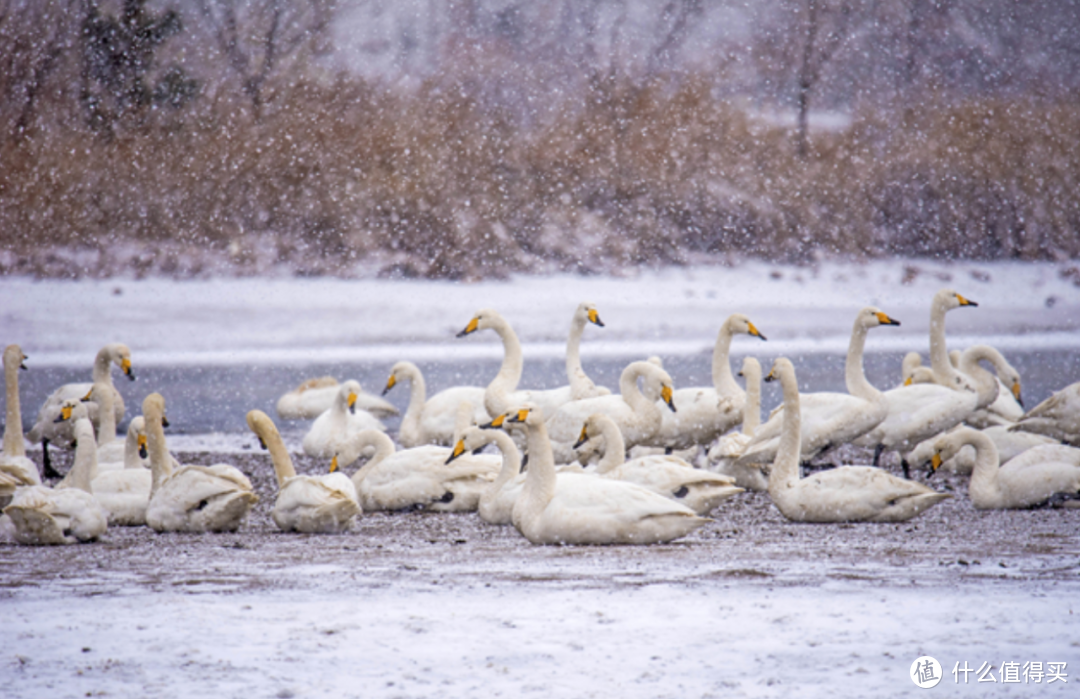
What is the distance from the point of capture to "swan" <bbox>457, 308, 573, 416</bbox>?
33.8ft

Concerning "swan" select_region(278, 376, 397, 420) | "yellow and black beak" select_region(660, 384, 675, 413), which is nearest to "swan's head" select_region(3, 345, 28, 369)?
"swan" select_region(278, 376, 397, 420)

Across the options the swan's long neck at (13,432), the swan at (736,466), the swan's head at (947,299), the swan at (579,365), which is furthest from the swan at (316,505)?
the swan's head at (947,299)

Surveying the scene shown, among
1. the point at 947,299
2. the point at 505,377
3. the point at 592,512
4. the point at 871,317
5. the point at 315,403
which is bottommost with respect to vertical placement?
the point at 315,403

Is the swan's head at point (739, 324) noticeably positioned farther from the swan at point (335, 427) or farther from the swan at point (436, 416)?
the swan at point (335, 427)

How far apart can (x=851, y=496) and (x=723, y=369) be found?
3.75 meters

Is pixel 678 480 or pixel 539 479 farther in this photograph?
pixel 678 480

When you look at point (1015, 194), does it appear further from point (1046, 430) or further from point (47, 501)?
point (47, 501)

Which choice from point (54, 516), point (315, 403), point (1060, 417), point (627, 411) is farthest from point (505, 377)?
point (54, 516)

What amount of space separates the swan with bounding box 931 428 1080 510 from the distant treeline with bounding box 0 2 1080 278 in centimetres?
3580

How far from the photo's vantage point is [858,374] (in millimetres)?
9625

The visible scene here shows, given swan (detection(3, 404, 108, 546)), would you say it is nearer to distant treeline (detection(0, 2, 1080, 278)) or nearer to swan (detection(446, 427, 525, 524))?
swan (detection(446, 427, 525, 524))

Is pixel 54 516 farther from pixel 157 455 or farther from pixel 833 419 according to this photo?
pixel 833 419

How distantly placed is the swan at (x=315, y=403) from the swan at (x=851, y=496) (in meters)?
7.08

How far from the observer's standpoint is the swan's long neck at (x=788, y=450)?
7.29m
